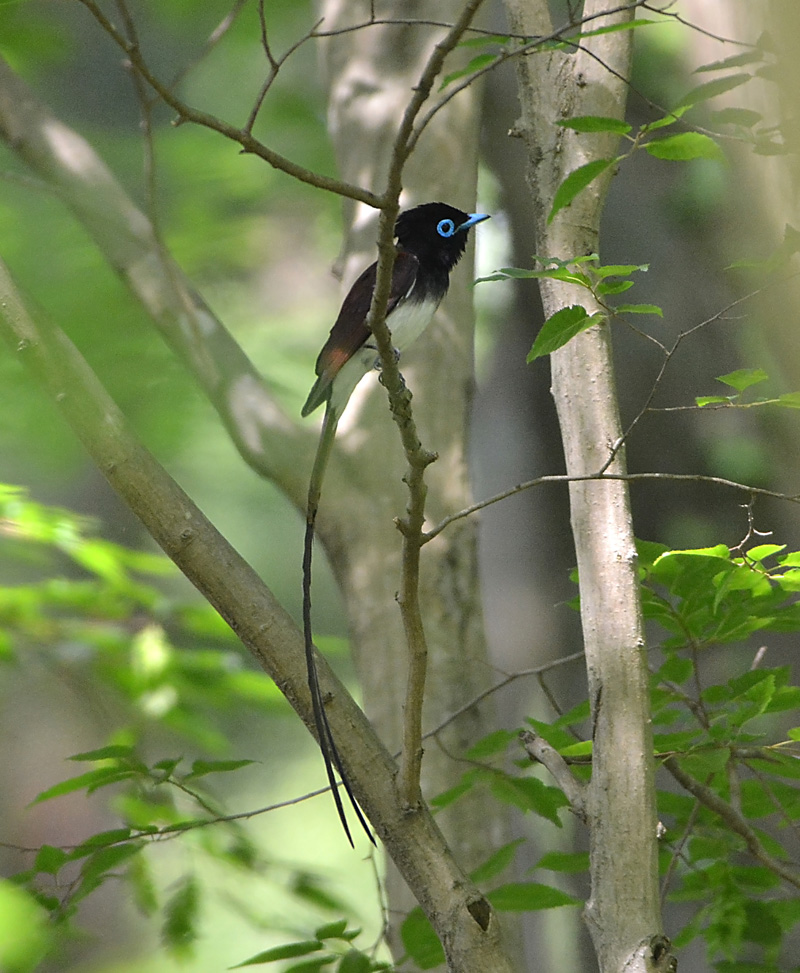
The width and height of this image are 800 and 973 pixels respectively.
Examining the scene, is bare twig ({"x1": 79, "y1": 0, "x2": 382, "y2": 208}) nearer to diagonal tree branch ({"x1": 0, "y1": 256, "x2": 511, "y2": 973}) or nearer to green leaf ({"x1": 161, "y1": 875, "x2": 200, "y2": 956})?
diagonal tree branch ({"x1": 0, "y1": 256, "x2": 511, "y2": 973})

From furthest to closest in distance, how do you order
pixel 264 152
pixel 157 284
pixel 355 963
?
pixel 157 284
pixel 355 963
pixel 264 152

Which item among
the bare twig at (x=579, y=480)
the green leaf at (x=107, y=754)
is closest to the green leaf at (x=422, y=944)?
the green leaf at (x=107, y=754)

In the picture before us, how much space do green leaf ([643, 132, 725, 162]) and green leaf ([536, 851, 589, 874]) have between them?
92cm

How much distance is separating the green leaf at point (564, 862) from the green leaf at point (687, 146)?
3.01 ft

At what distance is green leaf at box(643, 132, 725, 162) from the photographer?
3.41 ft

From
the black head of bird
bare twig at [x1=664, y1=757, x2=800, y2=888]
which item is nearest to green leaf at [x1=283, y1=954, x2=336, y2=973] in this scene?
bare twig at [x1=664, y1=757, x2=800, y2=888]

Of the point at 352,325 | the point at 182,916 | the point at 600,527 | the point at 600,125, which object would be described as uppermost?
the point at 352,325

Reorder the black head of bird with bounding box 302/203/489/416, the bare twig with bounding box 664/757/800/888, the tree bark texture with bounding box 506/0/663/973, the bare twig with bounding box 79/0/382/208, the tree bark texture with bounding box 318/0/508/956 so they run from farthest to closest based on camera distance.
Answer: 1. the tree bark texture with bounding box 318/0/508/956
2. the black head of bird with bounding box 302/203/489/416
3. the bare twig with bounding box 664/757/800/888
4. the tree bark texture with bounding box 506/0/663/973
5. the bare twig with bounding box 79/0/382/208

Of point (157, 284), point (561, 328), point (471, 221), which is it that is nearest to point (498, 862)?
point (561, 328)

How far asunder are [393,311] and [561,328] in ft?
2.22

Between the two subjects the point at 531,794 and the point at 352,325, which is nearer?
the point at 531,794

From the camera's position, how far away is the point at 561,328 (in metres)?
1.05

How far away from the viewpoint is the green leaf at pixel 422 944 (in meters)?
1.39

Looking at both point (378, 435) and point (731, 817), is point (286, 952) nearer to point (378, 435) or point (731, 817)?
point (731, 817)
